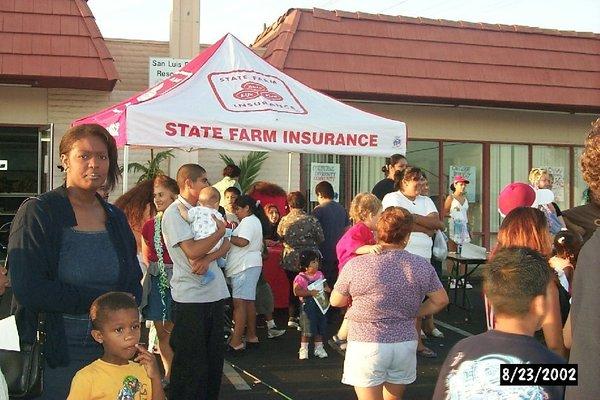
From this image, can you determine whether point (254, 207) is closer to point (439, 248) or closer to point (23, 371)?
point (439, 248)

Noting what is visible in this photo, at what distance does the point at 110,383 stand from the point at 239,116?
5.37 meters

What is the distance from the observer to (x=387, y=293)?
4.83m

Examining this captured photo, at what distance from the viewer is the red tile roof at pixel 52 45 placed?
12.2 metres

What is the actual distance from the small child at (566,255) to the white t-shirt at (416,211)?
11.5ft

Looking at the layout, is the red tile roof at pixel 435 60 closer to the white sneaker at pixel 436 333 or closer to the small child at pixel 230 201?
the small child at pixel 230 201

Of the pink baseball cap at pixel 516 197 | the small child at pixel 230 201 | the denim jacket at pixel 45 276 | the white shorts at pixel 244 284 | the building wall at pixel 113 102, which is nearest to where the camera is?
the denim jacket at pixel 45 276

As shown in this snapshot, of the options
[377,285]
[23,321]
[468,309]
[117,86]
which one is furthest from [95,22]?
[23,321]

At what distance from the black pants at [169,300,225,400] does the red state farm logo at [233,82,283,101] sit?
11.5ft

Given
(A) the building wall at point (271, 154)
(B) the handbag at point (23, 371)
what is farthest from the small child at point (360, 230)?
(A) the building wall at point (271, 154)

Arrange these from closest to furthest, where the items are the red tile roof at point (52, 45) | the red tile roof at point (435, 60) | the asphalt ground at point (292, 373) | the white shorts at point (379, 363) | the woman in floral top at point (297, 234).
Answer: the white shorts at point (379, 363) → the asphalt ground at point (292, 373) → the woman in floral top at point (297, 234) → the red tile roof at point (52, 45) → the red tile roof at point (435, 60)

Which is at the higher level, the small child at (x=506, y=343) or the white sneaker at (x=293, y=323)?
the small child at (x=506, y=343)

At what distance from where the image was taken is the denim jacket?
10.9ft

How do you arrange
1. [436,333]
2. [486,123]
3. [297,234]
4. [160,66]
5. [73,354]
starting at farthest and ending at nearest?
1. [486,123]
2. [160,66]
3. [436,333]
4. [297,234]
5. [73,354]

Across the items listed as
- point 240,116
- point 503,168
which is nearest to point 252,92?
point 240,116
